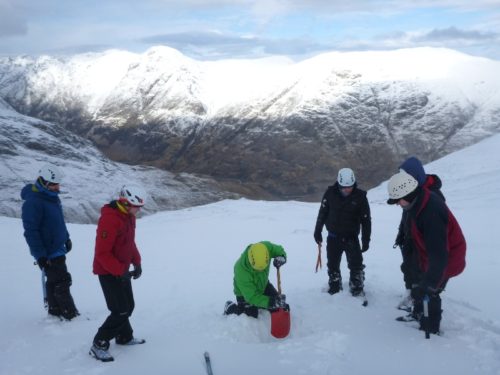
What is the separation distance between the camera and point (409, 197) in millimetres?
5531

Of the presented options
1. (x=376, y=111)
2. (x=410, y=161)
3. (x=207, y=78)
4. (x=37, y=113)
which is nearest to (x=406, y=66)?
(x=376, y=111)

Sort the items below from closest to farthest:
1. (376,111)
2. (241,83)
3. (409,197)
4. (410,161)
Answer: (409,197) < (410,161) < (376,111) < (241,83)

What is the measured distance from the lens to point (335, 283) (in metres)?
7.86

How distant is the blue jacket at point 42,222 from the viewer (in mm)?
6742

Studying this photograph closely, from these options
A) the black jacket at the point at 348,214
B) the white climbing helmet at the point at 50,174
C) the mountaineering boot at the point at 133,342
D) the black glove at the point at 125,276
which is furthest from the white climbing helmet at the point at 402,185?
the white climbing helmet at the point at 50,174

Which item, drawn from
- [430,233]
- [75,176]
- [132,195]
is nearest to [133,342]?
[132,195]

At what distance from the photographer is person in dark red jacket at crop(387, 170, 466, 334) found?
17.6 feet

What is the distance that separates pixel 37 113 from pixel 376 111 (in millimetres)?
136597

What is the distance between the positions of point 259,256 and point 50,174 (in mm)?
3168

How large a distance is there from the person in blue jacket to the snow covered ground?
380 mm

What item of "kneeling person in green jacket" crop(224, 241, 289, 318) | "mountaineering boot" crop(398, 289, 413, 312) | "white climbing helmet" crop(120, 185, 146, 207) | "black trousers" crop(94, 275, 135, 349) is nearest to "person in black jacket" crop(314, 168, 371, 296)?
"mountaineering boot" crop(398, 289, 413, 312)

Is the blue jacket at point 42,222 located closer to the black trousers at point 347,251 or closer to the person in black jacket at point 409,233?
the black trousers at point 347,251

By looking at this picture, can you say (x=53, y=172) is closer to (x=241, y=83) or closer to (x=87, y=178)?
(x=87, y=178)

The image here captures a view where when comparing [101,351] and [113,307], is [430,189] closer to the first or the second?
[113,307]
